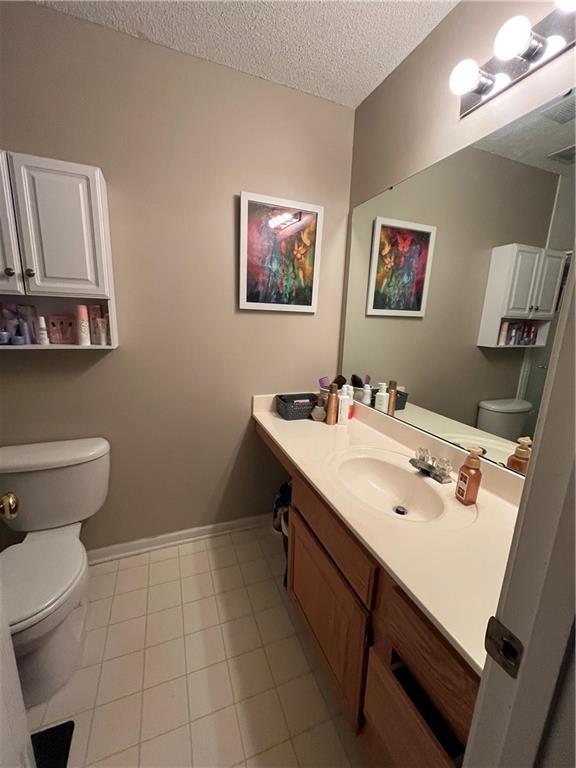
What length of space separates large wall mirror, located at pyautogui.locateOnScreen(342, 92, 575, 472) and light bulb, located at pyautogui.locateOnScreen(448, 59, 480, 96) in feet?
0.57

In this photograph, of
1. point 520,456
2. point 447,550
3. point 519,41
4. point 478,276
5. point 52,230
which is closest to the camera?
point 447,550

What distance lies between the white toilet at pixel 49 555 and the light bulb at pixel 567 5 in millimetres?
1940

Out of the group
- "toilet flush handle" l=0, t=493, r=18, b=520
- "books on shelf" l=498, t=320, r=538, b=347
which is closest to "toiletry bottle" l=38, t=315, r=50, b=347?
"toilet flush handle" l=0, t=493, r=18, b=520

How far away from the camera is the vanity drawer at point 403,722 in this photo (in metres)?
0.62

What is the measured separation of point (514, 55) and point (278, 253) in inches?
41.6

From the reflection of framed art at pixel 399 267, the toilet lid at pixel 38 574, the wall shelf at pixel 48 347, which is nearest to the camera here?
the toilet lid at pixel 38 574

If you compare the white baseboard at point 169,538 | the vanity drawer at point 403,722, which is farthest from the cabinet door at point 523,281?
the white baseboard at point 169,538

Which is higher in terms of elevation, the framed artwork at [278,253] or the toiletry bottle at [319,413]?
the framed artwork at [278,253]

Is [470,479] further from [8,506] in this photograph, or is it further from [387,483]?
[8,506]

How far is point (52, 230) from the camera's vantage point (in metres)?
1.18

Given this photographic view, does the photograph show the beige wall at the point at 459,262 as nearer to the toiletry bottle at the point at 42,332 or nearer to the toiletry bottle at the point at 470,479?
the toiletry bottle at the point at 470,479

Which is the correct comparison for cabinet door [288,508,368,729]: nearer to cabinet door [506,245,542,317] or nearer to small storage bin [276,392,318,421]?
small storage bin [276,392,318,421]

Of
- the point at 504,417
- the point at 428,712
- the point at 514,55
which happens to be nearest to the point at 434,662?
the point at 428,712

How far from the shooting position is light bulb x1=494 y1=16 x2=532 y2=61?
→ 2.79ft
